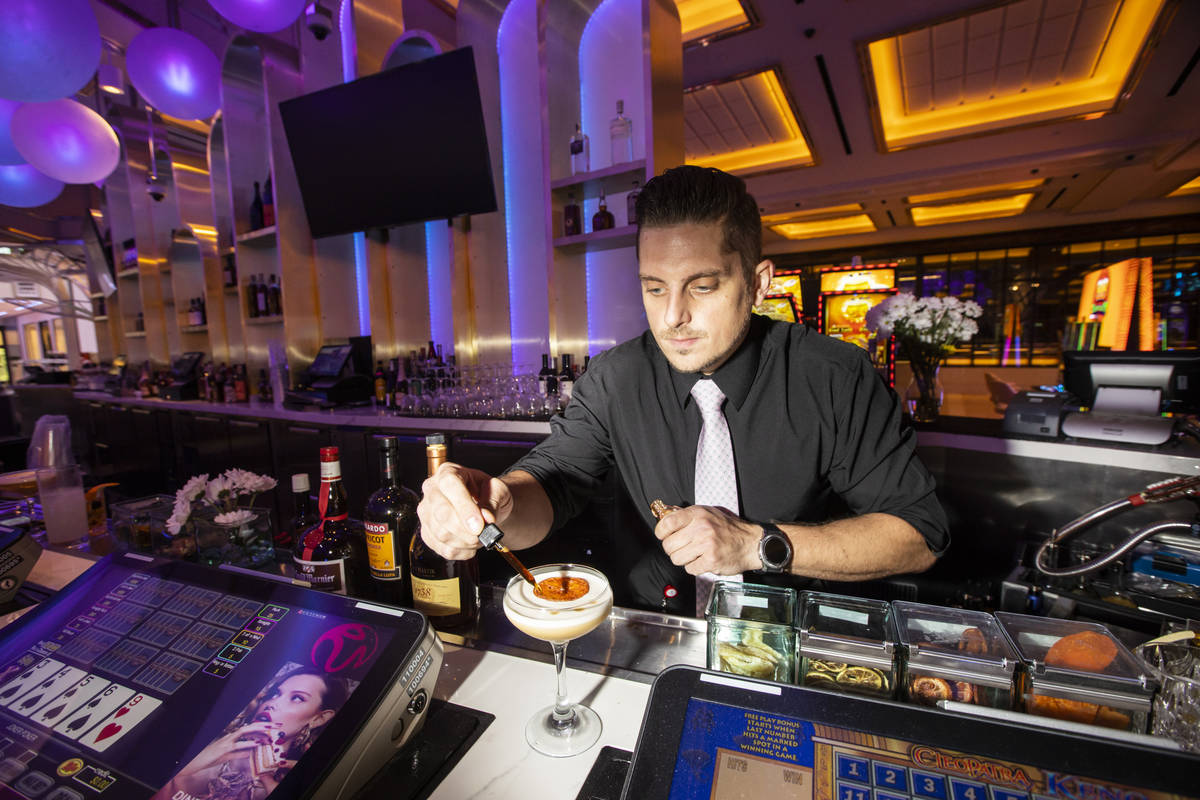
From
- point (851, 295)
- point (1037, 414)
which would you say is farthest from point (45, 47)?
point (851, 295)

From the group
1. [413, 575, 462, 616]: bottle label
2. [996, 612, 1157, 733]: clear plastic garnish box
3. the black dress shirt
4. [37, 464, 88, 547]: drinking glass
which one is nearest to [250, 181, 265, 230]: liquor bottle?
[37, 464, 88, 547]: drinking glass

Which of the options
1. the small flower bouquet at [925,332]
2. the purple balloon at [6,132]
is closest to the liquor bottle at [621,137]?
the small flower bouquet at [925,332]

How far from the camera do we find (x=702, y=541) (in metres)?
1.00

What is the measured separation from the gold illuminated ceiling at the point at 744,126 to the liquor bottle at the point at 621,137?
196 centimetres

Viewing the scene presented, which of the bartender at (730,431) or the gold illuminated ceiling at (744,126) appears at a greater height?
the gold illuminated ceiling at (744,126)

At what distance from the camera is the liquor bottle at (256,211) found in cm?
464

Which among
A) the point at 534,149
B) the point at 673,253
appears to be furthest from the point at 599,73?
the point at 673,253

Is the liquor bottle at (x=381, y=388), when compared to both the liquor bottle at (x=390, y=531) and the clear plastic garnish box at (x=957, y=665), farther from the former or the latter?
the clear plastic garnish box at (x=957, y=665)

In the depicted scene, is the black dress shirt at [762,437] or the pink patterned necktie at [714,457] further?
the pink patterned necktie at [714,457]

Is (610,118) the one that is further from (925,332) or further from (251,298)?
(251,298)

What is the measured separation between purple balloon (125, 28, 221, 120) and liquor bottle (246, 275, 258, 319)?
4.48 feet

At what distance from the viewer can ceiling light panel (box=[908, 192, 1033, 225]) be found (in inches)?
333

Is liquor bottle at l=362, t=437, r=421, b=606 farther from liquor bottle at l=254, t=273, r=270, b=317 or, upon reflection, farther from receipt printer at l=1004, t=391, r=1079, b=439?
liquor bottle at l=254, t=273, r=270, b=317

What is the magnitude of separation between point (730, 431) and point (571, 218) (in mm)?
2400
